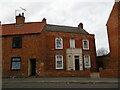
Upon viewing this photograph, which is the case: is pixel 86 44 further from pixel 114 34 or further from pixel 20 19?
pixel 20 19

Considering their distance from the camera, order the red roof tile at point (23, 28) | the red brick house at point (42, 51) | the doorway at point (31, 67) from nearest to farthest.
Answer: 1. the red brick house at point (42, 51)
2. the doorway at point (31, 67)
3. the red roof tile at point (23, 28)

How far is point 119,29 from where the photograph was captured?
66.9 ft

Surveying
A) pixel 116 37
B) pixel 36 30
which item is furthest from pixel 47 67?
pixel 116 37

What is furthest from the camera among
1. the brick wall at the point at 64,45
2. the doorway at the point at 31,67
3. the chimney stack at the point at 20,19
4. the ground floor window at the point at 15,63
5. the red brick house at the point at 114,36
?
the chimney stack at the point at 20,19

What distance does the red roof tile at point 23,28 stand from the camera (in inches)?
824

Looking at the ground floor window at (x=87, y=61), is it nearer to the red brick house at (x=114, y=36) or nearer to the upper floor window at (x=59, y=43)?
the red brick house at (x=114, y=36)

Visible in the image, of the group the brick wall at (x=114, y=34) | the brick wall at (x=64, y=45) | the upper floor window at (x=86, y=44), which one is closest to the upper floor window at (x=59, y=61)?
the brick wall at (x=64, y=45)

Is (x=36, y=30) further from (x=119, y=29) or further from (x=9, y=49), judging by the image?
(x=119, y=29)

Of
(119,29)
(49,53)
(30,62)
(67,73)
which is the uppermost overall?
(119,29)

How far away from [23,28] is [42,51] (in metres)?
5.65

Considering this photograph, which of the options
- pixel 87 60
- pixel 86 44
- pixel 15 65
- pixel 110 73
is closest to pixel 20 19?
pixel 15 65

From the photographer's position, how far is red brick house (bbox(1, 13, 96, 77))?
63.4 feet

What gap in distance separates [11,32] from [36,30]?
423 cm

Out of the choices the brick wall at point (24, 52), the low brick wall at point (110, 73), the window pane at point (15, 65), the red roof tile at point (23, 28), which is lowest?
the low brick wall at point (110, 73)
